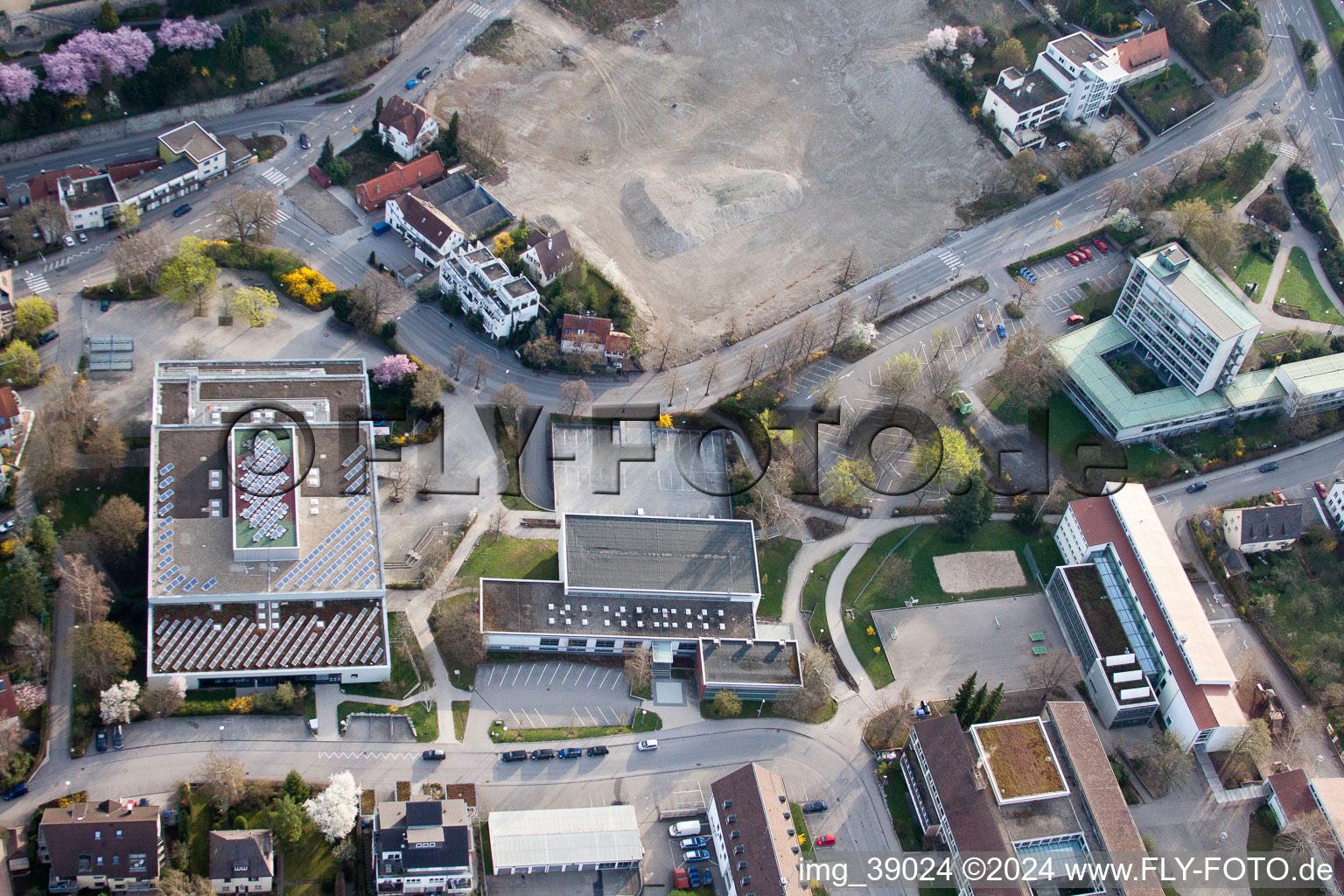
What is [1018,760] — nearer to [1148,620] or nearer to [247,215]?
[1148,620]

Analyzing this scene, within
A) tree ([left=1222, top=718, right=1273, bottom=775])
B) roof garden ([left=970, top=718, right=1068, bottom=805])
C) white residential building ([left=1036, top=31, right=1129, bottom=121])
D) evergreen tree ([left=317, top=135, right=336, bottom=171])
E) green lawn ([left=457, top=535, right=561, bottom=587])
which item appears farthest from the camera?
white residential building ([left=1036, top=31, right=1129, bottom=121])

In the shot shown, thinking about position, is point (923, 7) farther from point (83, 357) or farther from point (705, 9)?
point (83, 357)

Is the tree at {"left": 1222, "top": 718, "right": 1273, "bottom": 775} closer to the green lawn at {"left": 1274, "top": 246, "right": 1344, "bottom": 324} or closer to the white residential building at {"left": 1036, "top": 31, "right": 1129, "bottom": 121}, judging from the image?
the green lawn at {"left": 1274, "top": 246, "right": 1344, "bottom": 324}

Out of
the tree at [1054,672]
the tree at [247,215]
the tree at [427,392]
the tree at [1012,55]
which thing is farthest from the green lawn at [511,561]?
the tree at [1012,55]

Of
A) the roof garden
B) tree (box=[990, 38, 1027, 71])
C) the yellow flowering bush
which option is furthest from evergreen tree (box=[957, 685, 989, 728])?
tree (box=[990, 38, 1027, 71])

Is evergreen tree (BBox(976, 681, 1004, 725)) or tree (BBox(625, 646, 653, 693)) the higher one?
evergreen tree (BBox(976, 681, 1004, 725))

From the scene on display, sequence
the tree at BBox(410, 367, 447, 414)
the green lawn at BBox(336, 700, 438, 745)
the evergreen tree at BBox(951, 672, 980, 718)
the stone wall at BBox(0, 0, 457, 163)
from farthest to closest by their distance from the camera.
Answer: the stone wall at BBox(0, 0, 457, 163) → the tree at BBox(410, 367, 447, 414) → the evergreen tree at BBox(951, 672, 980, 718) → the green lawn at BBox(336, 700, 438, 745)

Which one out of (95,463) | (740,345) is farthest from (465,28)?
(95,463)
